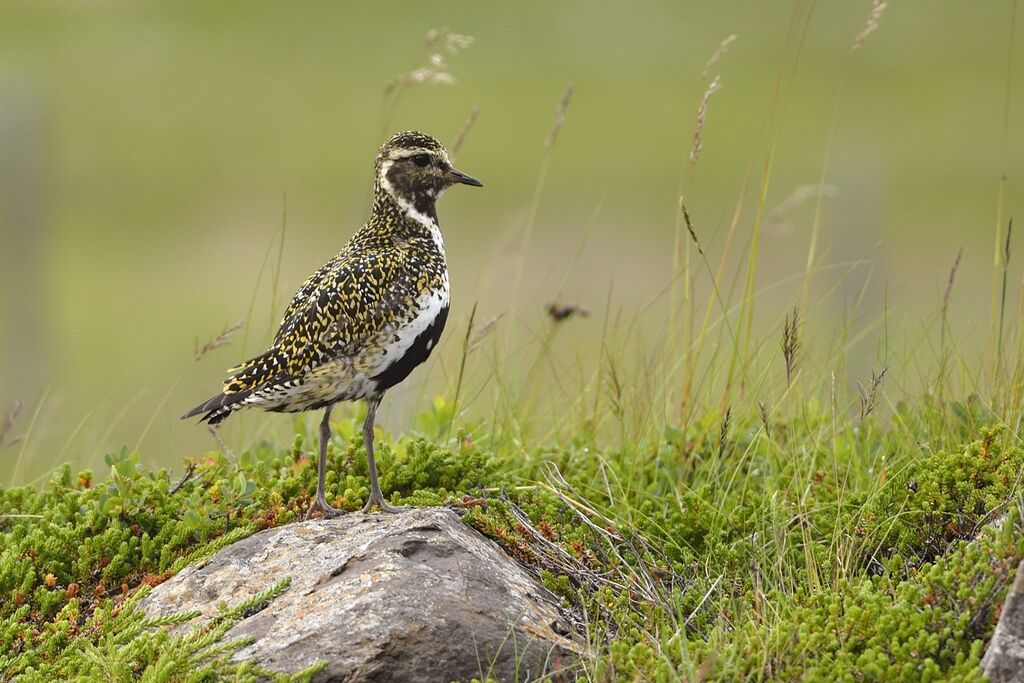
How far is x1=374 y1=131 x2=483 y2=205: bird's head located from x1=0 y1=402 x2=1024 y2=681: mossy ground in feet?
3.96

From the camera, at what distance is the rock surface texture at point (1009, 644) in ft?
14.2

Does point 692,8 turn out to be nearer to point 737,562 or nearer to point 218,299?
point 218,299

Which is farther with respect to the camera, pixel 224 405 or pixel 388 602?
pixel 224 405

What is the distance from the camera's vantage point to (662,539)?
6.03m

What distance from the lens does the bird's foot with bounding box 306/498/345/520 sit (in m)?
5.90

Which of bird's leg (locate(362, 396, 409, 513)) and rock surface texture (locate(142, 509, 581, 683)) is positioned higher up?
bird's leg (locate(362, 396, 409, 513))

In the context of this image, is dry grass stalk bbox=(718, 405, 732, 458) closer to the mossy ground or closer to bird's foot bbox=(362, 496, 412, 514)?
the mossy ground

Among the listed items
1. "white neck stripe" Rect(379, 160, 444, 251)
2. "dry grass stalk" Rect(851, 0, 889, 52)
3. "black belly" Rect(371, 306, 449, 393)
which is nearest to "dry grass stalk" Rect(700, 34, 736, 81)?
"dry grass stalk" Rect(851, 0, 889, 52)

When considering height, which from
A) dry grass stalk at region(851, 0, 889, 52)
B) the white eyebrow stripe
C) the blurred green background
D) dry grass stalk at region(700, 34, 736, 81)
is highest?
dry grass stalk at region(851, 0, 889, 52)

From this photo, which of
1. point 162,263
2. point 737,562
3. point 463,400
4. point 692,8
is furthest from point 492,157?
point 737,562

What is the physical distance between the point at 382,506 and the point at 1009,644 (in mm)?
2672

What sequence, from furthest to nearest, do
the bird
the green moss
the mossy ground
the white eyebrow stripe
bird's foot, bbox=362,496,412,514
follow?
the white eyebrow stripe < bird's foot, bbox=362,496,412,514 < the bird < the green moss < the mossy ground

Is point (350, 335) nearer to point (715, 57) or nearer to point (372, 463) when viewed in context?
point (372, 463)

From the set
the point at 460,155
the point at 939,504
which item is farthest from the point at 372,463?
the point at 460,155
